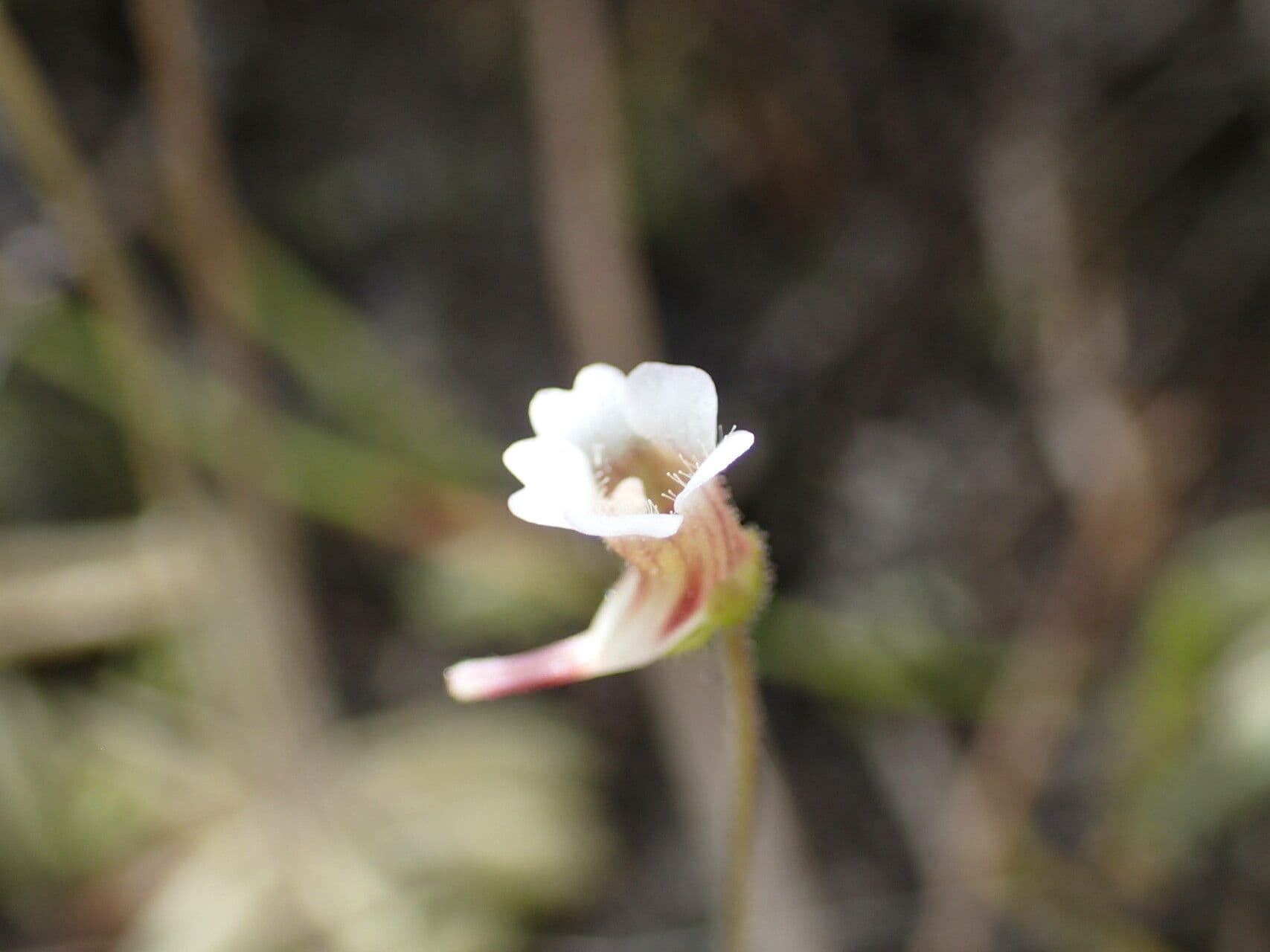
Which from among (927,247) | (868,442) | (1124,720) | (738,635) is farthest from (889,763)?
(738,635)

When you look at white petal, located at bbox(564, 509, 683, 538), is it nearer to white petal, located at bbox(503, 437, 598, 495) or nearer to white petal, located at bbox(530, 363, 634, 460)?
white petal, located at bbox(503, 437, 598, 495)

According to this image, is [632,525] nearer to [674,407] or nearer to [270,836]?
[674,407]

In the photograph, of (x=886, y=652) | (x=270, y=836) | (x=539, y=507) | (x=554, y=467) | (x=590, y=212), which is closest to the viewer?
(x=539, y=507)

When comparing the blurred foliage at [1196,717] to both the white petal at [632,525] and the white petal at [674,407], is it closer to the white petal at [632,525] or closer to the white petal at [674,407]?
the white petal at [674,407]

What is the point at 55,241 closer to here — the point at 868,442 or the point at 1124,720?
the point at 868,442

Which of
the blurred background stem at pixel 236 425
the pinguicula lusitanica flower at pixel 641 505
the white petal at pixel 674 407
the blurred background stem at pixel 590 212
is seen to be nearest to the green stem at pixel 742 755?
the pinguicula lusitanica flower at pixel 641 505

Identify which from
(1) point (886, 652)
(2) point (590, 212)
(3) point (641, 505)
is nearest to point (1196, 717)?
(1) point (886, 652)
